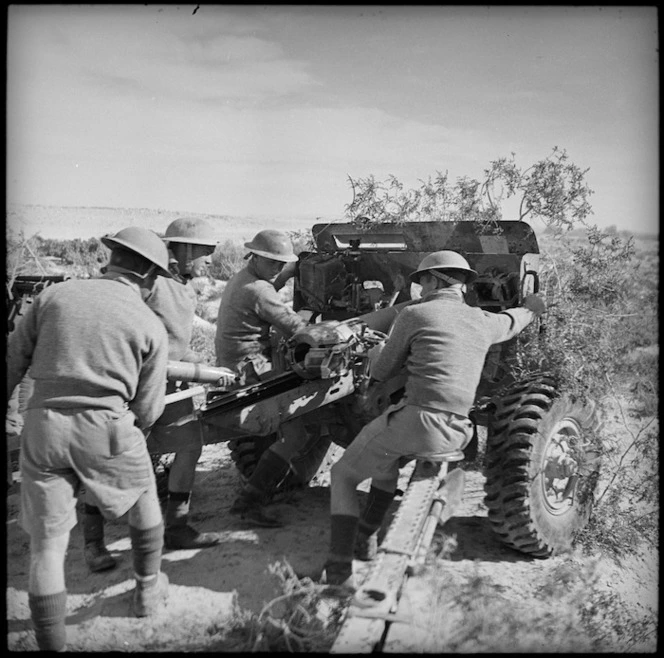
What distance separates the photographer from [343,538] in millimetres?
4516

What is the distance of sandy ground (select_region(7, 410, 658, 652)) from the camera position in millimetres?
4172

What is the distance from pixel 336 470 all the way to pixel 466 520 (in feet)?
5.45

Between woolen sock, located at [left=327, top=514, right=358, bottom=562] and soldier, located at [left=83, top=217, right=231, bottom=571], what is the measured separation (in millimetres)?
1045

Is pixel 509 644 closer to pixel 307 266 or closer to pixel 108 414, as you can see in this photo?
pixel 108 414

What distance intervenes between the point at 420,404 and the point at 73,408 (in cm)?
195

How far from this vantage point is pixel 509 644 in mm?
4023

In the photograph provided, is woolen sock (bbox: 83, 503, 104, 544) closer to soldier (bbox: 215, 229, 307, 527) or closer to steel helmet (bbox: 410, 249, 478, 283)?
soldier (bbox: 215, 229, 307, 527)

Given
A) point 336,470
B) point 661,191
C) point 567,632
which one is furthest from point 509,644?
point 661,191

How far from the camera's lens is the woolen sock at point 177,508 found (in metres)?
5.21

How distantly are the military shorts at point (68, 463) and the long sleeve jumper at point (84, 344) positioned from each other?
77 millimetres

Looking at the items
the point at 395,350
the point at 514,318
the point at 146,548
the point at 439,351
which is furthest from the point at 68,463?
the point at 514,318

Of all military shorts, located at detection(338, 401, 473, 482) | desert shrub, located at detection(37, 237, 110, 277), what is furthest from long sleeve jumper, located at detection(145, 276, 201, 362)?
desert shrub, located at detection(37, 237, 110, 277)

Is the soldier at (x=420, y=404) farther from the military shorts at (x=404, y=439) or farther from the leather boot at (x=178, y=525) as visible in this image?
the leather boot at (x=178, y=525)

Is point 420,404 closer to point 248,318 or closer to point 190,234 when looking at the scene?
point 248,318
